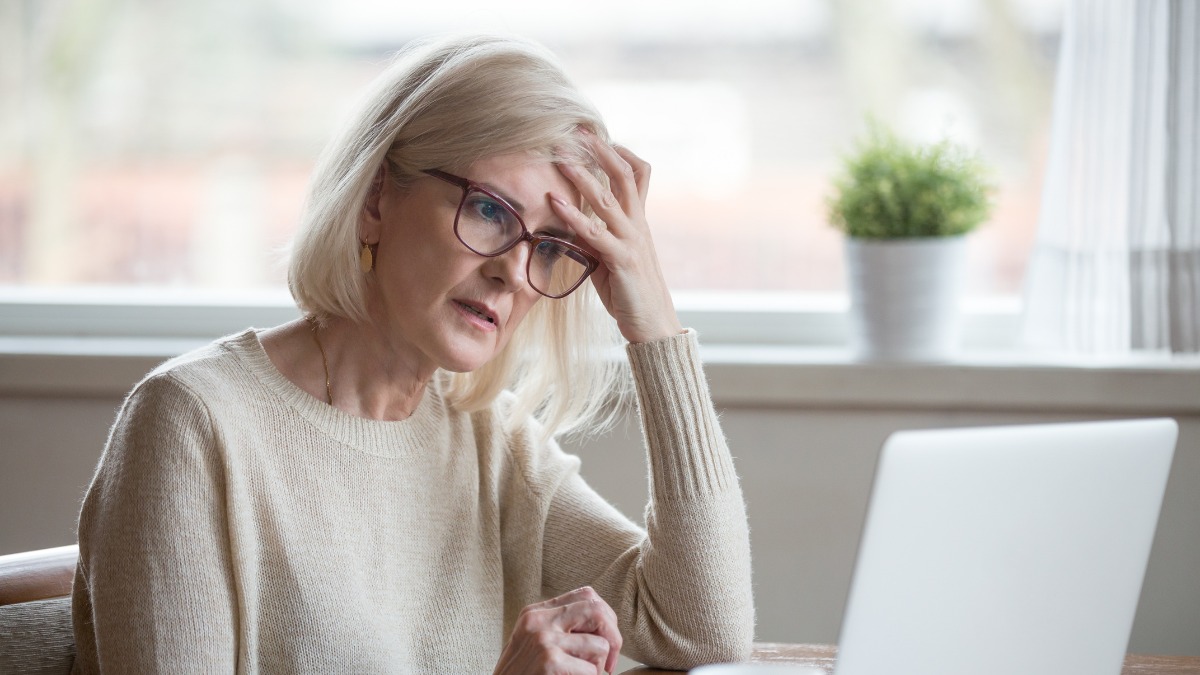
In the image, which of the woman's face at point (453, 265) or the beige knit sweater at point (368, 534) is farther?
the woman's face at point (453, 265)

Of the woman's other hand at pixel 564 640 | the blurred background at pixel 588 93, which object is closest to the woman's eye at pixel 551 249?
the woman's other hand at pixel 564 640

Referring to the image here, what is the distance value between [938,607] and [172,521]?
0.74 meters

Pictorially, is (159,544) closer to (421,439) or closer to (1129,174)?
(421,439)

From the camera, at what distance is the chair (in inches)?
49.1

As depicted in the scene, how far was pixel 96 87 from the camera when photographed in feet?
8.13

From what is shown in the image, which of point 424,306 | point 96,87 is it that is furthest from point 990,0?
point 96,87

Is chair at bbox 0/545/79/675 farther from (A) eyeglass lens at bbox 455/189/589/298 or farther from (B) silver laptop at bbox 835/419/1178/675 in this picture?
(B) silver laptop at bbox 835/419/1178/675

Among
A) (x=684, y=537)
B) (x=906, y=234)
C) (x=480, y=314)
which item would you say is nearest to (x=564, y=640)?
(x=684, y=537)

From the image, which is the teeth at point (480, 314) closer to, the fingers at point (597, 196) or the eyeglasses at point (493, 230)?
the eyeglasses at point (493, 230)

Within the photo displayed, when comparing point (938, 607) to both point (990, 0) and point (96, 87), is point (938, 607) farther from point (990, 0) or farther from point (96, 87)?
point (96, 87)

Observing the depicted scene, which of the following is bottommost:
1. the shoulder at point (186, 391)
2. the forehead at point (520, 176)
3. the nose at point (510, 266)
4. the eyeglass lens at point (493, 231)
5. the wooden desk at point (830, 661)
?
the wooden desk at point (830, 661)

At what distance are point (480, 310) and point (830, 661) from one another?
0.55 m

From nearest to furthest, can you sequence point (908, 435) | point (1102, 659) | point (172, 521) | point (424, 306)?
point (908, 435) < point (1102, 659) < point (172, 521) < point (424, 306)

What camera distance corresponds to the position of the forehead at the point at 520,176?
130cm
